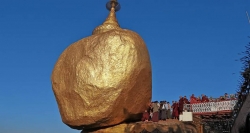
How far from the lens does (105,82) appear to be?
1295 cm

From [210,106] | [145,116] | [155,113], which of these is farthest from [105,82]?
[210,106]

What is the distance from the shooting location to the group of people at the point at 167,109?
13922 mm

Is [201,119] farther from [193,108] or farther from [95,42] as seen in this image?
[95,42]

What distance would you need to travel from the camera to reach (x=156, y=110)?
46.5 feet

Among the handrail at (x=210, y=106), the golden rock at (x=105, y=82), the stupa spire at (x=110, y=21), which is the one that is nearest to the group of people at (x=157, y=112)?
the golden rock at (x=105, y=82)

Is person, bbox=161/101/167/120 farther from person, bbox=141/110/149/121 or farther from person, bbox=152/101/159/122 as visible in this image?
person, bbox=141/110/149/121

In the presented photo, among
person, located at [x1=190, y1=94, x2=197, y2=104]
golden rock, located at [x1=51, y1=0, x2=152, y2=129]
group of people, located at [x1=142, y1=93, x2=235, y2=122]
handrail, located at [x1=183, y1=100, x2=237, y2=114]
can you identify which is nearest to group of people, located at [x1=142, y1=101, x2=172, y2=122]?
group of people, located at [x1=142, y1=93, x2=235, y2=122]

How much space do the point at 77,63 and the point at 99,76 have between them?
4.59 feet

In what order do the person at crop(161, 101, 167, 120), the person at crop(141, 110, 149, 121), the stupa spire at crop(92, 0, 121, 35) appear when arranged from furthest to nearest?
1. the stupa spire at crop(92, 0, 121, 35)
2. the person at crop(161, 101, 167, 120)
3. the person at crop(141, 110, 149, 121)

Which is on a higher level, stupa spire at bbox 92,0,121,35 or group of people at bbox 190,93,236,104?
stupa spire at bbox 92,0,121,35

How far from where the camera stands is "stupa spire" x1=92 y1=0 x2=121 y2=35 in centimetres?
1527

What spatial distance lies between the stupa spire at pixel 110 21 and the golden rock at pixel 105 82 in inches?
45.2

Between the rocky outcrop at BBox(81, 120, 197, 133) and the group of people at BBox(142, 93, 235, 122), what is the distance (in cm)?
67

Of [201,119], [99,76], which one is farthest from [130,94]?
[201,119]
